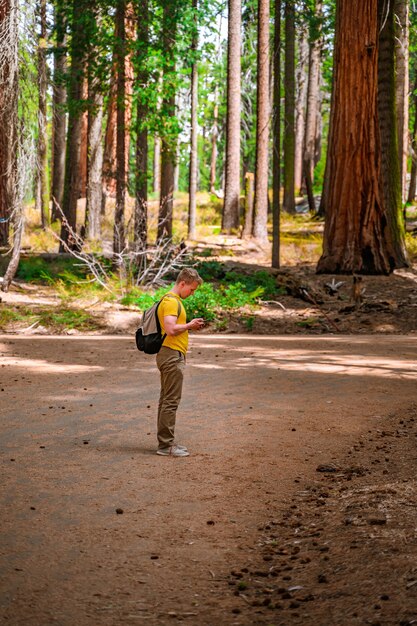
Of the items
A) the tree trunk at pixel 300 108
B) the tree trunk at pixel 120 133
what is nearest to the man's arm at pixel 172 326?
the tree trunk at pixel 120 133

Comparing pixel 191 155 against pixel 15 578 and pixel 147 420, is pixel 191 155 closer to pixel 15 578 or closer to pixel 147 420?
pixel 147 420

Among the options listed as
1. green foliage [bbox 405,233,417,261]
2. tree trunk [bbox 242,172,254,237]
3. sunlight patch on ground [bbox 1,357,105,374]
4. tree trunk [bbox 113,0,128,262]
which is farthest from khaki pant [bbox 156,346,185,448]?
tree trunk [bbox 242,172,254,237]

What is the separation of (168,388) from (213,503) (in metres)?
1.49

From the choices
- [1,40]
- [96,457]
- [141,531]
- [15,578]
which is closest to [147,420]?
[96,457]

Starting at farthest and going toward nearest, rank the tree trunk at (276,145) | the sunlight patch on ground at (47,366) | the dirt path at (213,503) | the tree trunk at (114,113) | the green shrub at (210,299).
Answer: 1. the tree trunk at (276,145)
2. the tree trunk at (114,113)
3. the green shrub at (210,299)
4. the sunlight patch on ground at (47,366)
5. the dirt path at (213,503)

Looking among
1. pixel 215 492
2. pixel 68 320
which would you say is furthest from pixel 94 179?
pixel 215 492

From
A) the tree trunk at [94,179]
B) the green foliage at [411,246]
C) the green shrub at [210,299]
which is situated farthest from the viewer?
the tree trunk at [94,179]

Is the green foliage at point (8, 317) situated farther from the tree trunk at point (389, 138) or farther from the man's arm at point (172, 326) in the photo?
the man's arm at point (172, 326)

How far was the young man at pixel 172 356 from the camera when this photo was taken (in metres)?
6.99

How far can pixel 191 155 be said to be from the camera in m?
33.8

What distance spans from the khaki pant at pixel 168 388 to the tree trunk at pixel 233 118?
2504 cm

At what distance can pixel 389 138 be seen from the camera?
21547 millimetres

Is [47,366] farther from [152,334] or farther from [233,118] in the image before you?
[233,118]

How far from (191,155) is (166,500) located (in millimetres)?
28843
